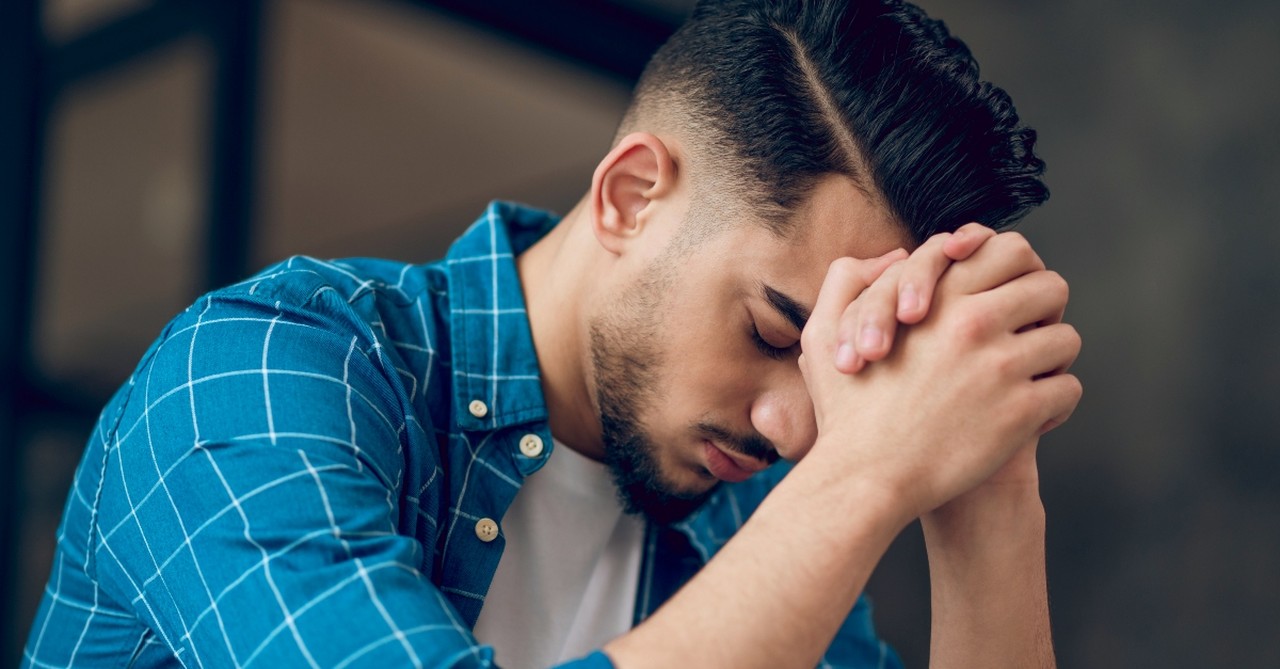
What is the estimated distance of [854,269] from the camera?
112cm

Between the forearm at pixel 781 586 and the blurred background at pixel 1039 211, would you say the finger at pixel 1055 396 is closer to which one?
the forearm at pixel 781 586

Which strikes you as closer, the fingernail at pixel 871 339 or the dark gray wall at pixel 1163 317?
the fingernail at pixel 871 339

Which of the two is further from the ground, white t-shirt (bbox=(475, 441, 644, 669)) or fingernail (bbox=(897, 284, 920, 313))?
fingernail (bbox=(897, 284, 920, 313))

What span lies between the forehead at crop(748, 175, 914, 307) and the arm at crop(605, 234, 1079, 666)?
11cm

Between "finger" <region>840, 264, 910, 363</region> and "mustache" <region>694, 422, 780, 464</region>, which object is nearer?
"finger" <region>840, 264, 910, 363</region>

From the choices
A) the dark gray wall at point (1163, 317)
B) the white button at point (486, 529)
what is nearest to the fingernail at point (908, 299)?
the white button at point (486, 529)

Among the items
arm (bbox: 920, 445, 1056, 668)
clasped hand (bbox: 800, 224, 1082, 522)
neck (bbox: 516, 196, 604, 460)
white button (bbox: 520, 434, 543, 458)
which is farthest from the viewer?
→ neck (bbox: 516, 196, 604, 460)

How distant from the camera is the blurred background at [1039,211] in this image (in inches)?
A: 95.6

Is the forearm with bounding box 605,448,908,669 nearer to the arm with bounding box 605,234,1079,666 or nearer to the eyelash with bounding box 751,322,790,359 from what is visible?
the arm with bounding box 605,234,1079,666

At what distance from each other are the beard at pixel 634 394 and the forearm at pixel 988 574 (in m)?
0.32

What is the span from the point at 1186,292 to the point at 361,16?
235 centimetres

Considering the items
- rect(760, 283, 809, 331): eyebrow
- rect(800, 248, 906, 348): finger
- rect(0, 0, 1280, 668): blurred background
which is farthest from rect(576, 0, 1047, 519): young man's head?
rect(0, 0, 1280, 668): blurred background

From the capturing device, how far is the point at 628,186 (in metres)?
1.38

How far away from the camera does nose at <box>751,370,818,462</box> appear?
125 cm
